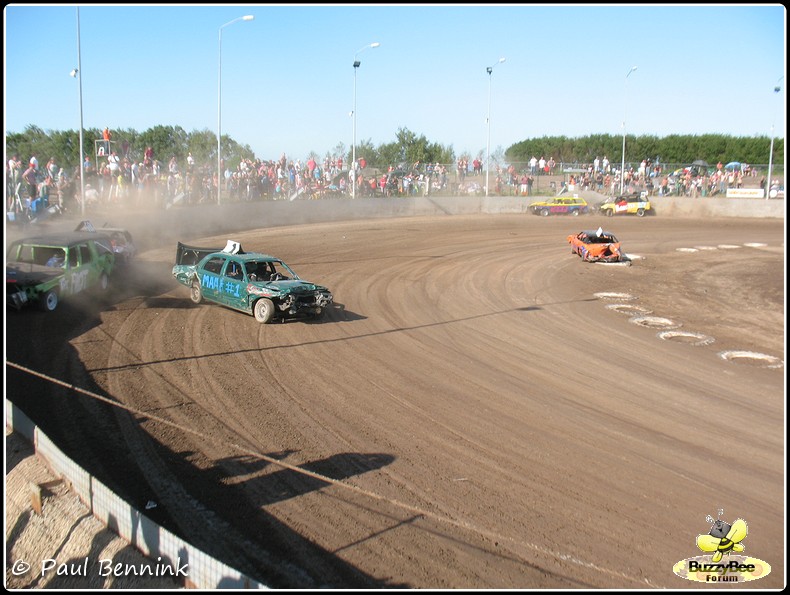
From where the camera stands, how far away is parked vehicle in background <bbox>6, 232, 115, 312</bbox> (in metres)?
15.1

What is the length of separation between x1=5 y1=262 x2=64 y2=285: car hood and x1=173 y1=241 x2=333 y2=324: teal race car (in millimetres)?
3228

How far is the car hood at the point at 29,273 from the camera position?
49.4 feet

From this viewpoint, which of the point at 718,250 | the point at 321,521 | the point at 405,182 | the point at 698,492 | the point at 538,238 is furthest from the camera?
the point at 405,182

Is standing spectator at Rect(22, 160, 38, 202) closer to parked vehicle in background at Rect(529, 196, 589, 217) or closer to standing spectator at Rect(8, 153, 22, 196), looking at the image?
standing spectator at Rect(8, 153, 22, 196)

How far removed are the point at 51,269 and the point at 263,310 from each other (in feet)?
16.9

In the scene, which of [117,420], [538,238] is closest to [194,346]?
[117,420]

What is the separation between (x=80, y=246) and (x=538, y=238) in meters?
23.2

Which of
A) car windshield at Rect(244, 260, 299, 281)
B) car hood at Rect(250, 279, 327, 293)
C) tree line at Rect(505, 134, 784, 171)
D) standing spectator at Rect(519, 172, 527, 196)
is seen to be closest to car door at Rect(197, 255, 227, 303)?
car windshield at Rect(244, 260, 299, 281)

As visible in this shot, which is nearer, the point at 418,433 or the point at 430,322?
the point at 418,433

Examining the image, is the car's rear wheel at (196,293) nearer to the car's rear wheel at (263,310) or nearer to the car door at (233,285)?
the car door at (233,285)

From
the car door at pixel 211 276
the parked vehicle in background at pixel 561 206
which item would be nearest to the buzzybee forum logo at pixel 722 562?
the car door at pixel 211 276

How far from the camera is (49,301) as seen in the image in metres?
15.4

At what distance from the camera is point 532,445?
30.1ft

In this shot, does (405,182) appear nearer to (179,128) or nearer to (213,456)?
(179,128)
